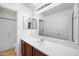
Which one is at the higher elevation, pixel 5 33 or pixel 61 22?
pixel 61 22

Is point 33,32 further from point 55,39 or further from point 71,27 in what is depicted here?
point 71,27

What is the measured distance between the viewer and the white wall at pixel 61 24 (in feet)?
3.03

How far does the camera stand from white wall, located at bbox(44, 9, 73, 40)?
36.3 inches

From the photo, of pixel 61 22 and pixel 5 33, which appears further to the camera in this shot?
pixel 5 33

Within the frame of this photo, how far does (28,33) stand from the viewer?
2.02 metres

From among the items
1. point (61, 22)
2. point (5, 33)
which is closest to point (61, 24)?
point (61, 22)

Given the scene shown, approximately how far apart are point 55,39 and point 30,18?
1.01 metres

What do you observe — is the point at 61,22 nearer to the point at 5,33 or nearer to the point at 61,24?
the point at 61,24

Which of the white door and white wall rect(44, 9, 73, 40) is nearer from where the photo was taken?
white wall rect(44, 9, 73, 40)

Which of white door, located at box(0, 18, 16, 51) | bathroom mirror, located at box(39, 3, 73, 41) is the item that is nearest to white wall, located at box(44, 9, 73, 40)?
bathroom mirror, located at box(39, 3, 73, 41)

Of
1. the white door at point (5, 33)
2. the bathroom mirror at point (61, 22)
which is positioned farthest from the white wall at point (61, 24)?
the white door at point (5, 33)

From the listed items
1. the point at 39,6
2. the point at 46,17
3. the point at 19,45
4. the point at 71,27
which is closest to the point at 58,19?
the point at 71,27

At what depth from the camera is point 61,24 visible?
3.35 ft

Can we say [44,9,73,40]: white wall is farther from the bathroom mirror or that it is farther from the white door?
the white door
